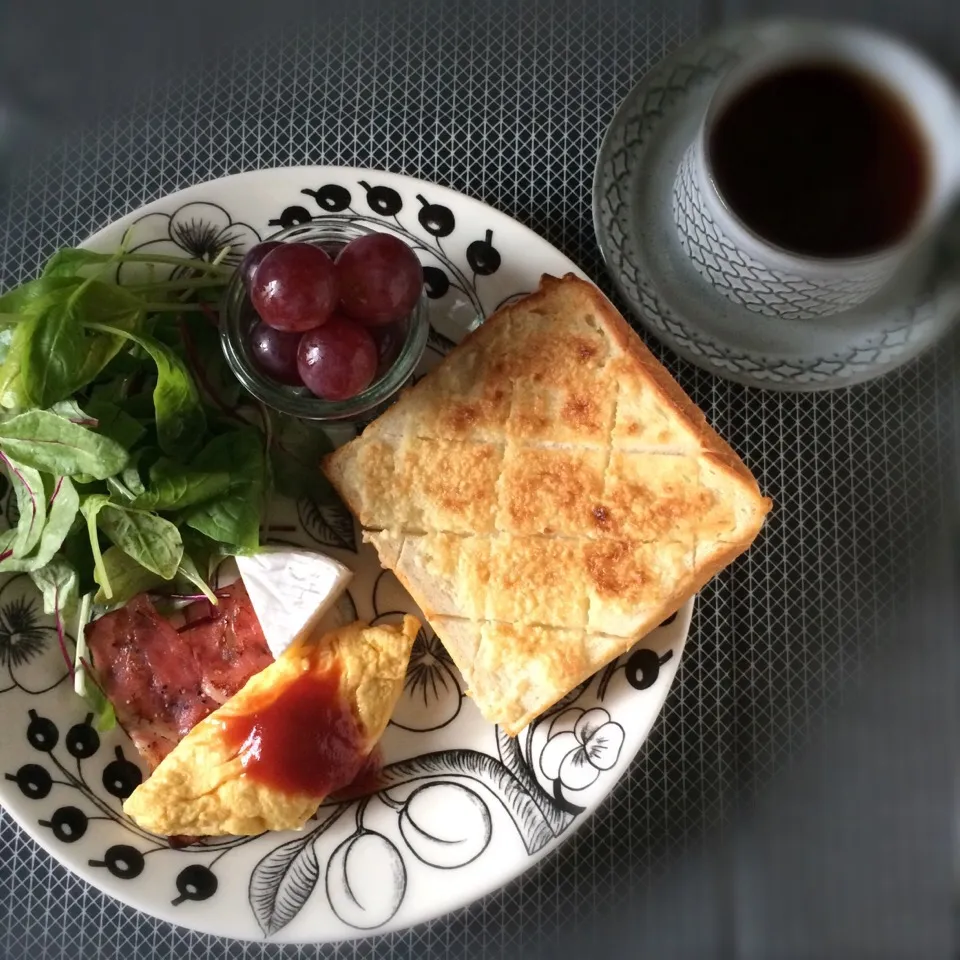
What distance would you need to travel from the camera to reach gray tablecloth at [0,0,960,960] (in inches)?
67.1

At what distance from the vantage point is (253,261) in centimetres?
144

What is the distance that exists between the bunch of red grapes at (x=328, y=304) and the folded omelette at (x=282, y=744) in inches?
19.1

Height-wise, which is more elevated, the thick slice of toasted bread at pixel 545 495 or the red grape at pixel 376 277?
the red grape at pixel 376 277

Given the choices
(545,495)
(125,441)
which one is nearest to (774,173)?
(545,495)

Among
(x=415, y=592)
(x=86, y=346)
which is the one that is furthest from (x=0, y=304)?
(x=415, y=592)

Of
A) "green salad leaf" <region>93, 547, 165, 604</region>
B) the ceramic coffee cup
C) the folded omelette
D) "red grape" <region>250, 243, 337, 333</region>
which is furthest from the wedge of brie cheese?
the ceramic coffee cup

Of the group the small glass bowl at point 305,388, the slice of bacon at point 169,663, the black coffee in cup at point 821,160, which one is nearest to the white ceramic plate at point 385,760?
the slice of bacon at point 169,663

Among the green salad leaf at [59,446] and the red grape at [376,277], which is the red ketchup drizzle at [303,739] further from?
the red grape at [376,277]

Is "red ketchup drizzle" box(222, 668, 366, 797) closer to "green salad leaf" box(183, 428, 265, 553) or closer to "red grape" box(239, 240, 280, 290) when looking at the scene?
"green salad leaf" box(183, 428, 265, 553)

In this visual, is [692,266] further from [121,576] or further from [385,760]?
[121,576]

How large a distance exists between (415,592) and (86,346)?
2.22 ft

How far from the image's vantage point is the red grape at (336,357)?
138 cm

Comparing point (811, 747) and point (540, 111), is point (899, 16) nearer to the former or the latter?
point (540, 111)

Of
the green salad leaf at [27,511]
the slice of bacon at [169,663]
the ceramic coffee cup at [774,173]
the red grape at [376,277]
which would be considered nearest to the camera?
the ceramic coffee cup at [774,173]
